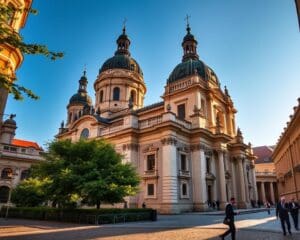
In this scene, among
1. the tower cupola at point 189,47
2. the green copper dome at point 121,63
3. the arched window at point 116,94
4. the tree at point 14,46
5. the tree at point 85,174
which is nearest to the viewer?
the tree at point 14,46

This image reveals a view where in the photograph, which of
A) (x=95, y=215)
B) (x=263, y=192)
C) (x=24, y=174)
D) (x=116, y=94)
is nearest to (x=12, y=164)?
(x=24, y=174)

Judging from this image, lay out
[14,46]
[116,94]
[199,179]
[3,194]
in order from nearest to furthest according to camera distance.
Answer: [14,46] < [199,179] < [3,194] < [116,94]

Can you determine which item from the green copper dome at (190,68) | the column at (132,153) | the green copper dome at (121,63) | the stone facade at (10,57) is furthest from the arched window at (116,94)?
the stone facade at (10,57)

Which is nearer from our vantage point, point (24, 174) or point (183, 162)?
point (183, 162)

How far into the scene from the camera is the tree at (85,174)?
60.7 feet

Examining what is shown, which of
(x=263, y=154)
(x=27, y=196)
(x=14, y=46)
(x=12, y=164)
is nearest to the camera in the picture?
(x=14, y=46)

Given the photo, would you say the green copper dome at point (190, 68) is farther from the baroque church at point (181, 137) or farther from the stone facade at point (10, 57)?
the stone facade at point (10, 57)

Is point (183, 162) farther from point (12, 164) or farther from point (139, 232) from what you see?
point (12, 164)

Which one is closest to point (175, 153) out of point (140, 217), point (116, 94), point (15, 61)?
point (140, 217)

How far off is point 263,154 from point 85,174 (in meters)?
68.0

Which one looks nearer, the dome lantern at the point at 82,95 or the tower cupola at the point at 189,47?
the tower cupola at the point at 189,47

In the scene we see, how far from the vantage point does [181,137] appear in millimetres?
33031

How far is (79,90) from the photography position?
62375 mm

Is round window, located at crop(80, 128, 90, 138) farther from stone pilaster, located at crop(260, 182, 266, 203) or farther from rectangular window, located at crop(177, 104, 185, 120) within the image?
stone pilaster, located at crop(260, 182, 266, 203)
